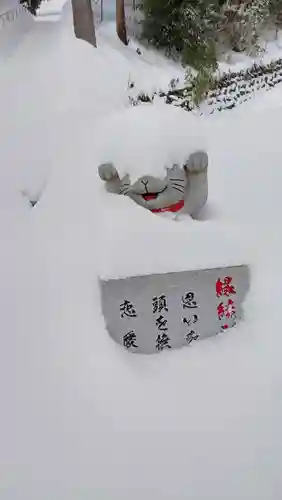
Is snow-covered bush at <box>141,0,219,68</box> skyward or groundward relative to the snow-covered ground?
skyward

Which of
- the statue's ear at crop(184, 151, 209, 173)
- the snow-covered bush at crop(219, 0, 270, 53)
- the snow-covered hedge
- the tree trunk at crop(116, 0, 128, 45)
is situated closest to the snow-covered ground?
the statue's ear at crop(184, 151, 209, 173)

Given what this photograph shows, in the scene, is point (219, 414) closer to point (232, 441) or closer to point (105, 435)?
point (232, 441)

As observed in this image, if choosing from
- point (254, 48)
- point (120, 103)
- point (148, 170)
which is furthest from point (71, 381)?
point (254, 48)

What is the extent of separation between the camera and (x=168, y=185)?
2172 millimetres

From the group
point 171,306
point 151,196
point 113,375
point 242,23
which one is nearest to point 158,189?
point 151,196

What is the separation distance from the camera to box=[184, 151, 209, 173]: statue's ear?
2.18m

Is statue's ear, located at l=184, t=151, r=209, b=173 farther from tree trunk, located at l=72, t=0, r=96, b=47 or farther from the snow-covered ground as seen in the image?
tree trunk, located at l=72, t=0, r=96, b=47

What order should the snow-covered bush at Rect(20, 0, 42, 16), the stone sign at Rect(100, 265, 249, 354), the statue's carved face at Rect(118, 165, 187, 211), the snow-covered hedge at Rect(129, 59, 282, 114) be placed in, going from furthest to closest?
the snow-covered hedge at Rect(129, 59, 282, 114), the snow-covered bush at Rect(20, 0, 42, 16), the statue's carved face at Rect(118, 165, 187, 211), the stone sign at Rect(100, 265, 249, 354)

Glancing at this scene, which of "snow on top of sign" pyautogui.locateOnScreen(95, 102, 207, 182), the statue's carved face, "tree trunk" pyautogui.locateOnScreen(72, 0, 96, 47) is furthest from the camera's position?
"tree trunk" pyautogui.locateOnScreen(72, 0, 96, 47)

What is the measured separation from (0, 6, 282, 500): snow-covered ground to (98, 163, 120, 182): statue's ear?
3.6 inches

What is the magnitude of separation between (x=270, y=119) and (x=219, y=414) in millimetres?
2956


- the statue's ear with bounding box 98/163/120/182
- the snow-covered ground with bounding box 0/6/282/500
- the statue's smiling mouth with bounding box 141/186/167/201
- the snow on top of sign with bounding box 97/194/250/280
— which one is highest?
the statue's ear with bounding box 98/163/120/182

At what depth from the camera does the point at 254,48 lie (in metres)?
5.22

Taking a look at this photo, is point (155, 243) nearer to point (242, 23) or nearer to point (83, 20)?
point (83, 20)
